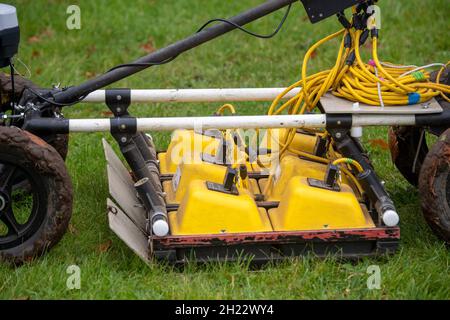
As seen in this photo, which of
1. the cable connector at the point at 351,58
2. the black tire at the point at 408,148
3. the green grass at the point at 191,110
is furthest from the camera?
the black tire at the point at 408,148

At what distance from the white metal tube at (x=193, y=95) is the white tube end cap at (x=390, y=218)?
922 mm

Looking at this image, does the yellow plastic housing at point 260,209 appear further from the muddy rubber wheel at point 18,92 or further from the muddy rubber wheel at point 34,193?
the muddy rubber wheel at point 18,92

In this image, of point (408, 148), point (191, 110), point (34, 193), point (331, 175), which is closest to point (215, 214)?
point (331, 175)

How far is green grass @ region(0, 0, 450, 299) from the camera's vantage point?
12.8 feet

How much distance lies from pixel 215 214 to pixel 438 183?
41.9 inches

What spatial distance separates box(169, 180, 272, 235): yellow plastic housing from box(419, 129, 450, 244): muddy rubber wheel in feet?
2.51

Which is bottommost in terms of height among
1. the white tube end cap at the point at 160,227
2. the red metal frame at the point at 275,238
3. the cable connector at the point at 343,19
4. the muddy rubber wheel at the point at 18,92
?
the red metal frame at the point at 275,238

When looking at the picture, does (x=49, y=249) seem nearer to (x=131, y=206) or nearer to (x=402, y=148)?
(x=131, y=206)

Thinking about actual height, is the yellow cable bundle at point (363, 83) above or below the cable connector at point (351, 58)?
below

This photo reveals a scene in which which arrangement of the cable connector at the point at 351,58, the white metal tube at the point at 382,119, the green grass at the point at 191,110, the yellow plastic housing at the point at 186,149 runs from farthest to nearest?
the yellow plastic housing at the point at 186,149 < the cable connector at the point at 351,58 < the white metal tube at the point at 382,119 < the green grass at the point at 191,110

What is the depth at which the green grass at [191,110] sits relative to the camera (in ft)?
12.8

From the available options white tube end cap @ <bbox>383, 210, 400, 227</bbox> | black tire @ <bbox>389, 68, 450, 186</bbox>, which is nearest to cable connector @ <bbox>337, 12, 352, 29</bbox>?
black tire @ <bbox>389, 68, 450, 186</bbox>

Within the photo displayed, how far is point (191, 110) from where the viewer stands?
616 centimetres

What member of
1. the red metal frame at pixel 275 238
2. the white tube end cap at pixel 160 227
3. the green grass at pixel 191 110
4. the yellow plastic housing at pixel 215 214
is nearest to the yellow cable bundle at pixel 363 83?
the red metal frame at pixel 275 238
